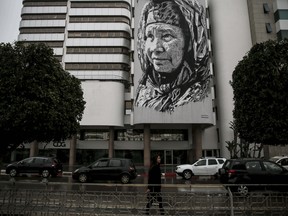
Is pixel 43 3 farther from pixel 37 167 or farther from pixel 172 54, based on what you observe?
pixel 37 167

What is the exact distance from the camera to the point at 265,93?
1025 cm

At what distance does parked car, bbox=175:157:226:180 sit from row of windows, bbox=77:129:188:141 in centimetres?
1680

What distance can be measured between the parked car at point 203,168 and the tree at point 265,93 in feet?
31.1

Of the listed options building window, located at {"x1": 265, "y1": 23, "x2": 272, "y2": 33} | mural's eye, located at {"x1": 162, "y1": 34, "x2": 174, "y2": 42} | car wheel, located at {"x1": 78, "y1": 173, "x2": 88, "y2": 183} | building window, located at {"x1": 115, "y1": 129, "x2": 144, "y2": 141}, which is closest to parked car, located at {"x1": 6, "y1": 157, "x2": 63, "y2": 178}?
car wheel, located at {"x1": 78, "y1": 173, "x2": 88, "y2": 183}

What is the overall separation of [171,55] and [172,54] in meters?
0.20

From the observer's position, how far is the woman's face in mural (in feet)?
113

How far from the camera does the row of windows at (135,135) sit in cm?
3784

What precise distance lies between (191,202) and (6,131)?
6238 millimetres

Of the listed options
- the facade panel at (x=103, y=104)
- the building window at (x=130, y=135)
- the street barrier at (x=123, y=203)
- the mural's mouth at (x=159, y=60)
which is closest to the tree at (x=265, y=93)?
the street barrier at (x=123, y=203)

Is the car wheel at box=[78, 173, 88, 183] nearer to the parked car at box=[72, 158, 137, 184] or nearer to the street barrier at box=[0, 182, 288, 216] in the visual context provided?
the parked car at box=[72, 158, 137, 184]

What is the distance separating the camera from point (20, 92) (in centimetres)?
848

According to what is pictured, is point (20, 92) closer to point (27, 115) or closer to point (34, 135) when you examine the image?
point (27, 115)

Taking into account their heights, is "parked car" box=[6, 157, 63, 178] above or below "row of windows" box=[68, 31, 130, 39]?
below

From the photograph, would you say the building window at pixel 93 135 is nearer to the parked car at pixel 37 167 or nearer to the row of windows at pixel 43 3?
the parked car at pixel 37 167
